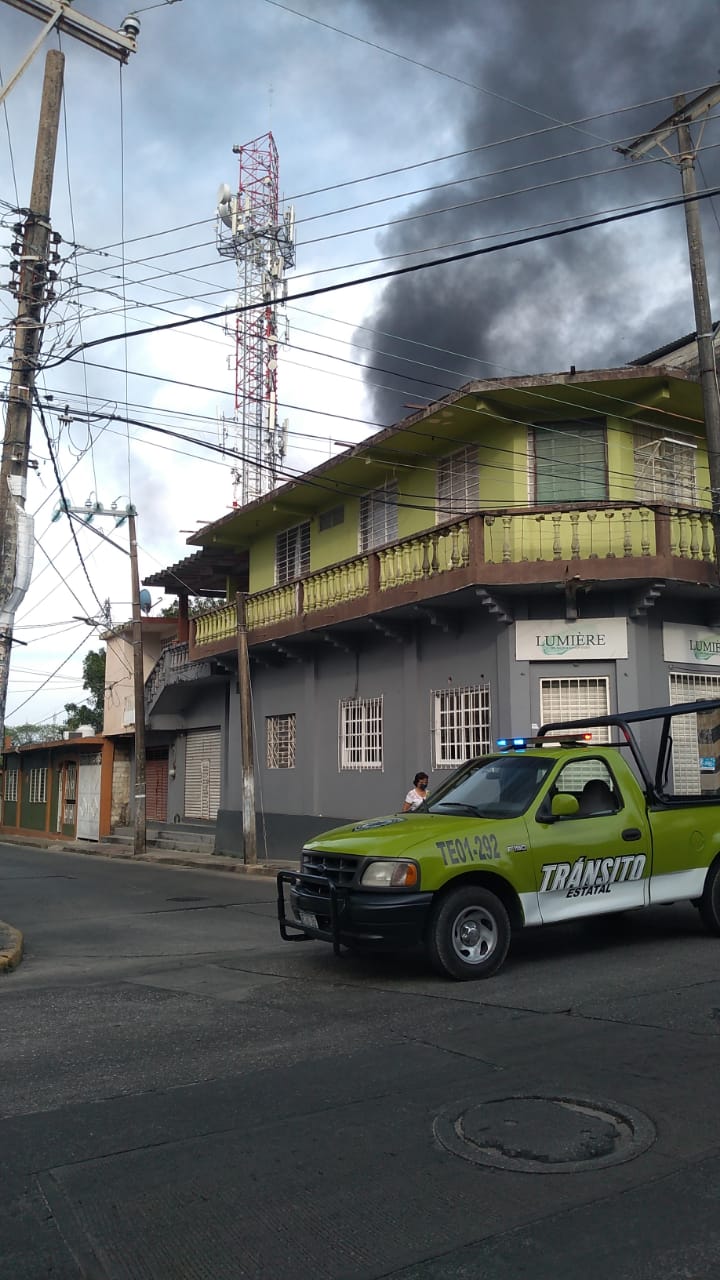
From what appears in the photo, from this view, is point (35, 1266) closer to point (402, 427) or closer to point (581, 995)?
point (581, 995)

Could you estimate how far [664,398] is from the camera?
16.8 meters

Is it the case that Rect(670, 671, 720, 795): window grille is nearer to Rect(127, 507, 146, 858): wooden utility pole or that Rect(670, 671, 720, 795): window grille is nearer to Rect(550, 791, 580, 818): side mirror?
Rect(550, 791, 580, 818): side mirror

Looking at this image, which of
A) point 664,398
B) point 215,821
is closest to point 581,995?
point 664,398

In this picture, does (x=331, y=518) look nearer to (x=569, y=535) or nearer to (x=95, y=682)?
(x=569, y=535)


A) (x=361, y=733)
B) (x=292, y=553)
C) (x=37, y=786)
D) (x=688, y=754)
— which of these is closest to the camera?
(x=688, y=754)

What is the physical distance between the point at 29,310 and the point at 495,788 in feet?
28.3

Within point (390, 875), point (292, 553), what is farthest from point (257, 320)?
point (390, 875)

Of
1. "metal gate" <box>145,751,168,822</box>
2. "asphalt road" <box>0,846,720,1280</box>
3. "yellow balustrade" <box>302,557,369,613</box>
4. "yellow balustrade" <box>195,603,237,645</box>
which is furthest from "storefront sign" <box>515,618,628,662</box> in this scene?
"metal gate" <box>145,751,168,822</box>

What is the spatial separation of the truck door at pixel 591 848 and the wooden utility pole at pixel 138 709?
744 inches

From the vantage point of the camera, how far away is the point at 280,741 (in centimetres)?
2388

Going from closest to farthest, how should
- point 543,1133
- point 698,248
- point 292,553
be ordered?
point 543,1133
point 698,248
point 292,553

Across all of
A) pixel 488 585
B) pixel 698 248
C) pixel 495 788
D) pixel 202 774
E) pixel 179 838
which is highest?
pixel 698 248

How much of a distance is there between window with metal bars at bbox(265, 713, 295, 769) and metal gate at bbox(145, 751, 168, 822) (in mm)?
8939

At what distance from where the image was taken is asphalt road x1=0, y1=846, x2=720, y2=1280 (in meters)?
3.52
